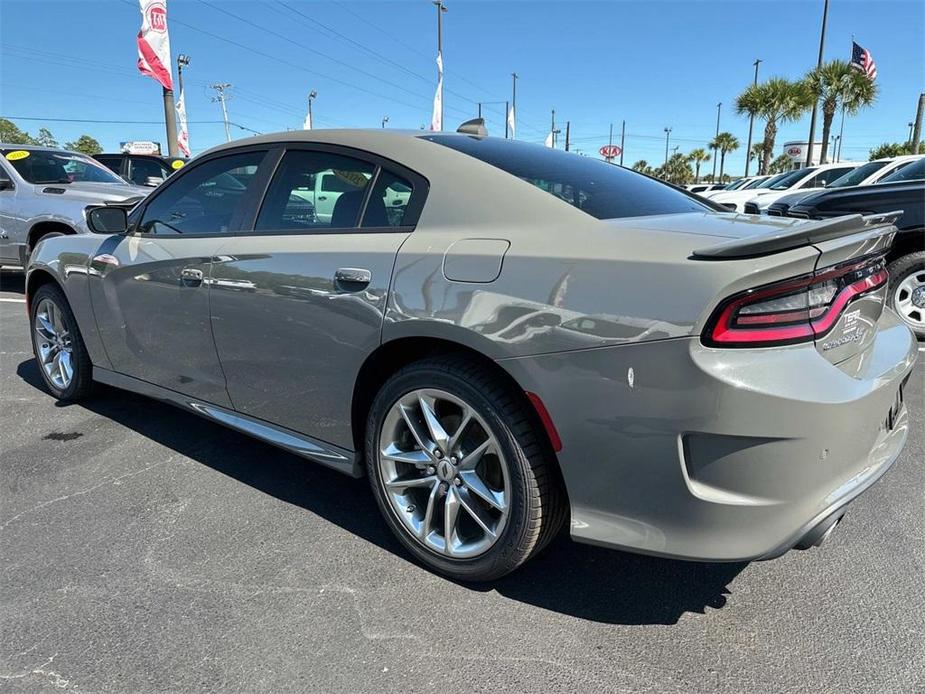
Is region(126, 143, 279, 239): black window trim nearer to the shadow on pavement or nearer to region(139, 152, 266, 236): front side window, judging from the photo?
region(139, 152, 266, 236): front side window

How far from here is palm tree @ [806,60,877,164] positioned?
970 inches

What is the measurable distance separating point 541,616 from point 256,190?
2121mm

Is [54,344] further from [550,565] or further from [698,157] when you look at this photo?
[698,157]

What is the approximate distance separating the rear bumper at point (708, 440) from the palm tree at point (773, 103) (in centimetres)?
3256

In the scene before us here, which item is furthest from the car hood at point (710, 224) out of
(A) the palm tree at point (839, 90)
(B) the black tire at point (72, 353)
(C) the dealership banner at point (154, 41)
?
(A) the palm tree at point (839, 90)

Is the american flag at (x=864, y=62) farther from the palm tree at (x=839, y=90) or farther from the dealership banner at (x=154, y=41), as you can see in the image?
the dealership banner at (x=154, y=41)

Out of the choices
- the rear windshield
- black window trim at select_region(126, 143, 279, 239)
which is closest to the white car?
the rear windshield

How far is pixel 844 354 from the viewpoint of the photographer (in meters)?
1.90

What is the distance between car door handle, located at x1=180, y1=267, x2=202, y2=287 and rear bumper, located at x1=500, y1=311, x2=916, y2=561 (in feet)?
5.47

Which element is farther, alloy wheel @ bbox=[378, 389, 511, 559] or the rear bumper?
alloy wheel @ bbox=[378, 389, 511, 559]

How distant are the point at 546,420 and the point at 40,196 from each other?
790 cm

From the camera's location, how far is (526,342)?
1938mm

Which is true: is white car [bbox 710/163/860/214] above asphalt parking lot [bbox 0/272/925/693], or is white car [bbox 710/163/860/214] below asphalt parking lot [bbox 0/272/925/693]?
above

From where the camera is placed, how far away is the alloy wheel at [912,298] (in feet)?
19.0
